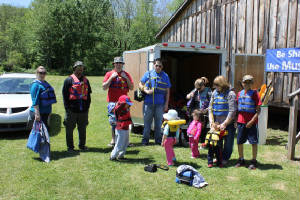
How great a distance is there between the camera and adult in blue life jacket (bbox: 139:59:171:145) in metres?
6.02

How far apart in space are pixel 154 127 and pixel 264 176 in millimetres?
2706

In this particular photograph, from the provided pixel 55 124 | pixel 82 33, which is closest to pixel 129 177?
pixel 55 124

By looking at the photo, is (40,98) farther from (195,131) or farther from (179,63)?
(179,63)

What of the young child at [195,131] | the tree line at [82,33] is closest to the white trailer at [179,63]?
the young child at [195,131]

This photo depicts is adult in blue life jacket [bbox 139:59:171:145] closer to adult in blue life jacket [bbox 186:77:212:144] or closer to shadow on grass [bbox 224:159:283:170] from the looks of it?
adult in blue life jacket [bbox 186:77:212:144]

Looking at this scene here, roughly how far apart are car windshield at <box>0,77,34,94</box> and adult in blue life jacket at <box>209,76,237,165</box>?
5.66 meters

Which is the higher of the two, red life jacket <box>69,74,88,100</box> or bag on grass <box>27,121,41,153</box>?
red life jacket <box>69,74,88,100</box>

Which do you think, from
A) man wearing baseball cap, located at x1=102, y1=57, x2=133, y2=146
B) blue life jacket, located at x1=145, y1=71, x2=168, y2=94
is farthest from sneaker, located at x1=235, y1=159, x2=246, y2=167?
man wearing baseball cap, located at x1=102, y1=57, x2=133, y2=146

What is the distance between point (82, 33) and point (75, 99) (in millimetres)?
37526

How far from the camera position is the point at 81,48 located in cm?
4084

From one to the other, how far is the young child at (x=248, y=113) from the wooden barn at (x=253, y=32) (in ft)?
8.43

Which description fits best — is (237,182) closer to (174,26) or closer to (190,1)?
(190,1)

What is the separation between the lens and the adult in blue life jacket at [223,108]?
4.62 metres

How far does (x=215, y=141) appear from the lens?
461cm
